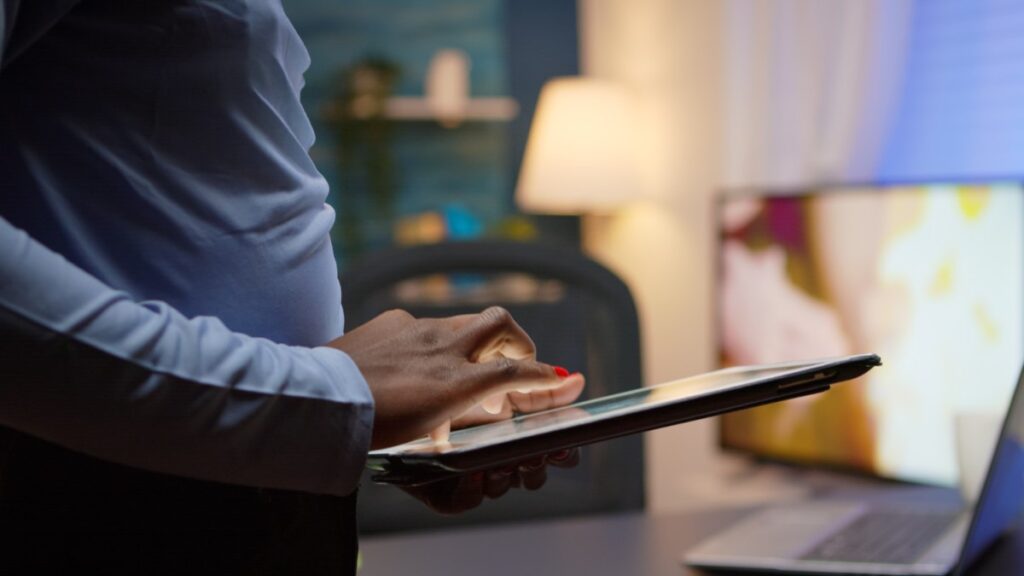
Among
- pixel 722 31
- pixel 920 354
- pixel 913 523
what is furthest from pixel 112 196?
pixel 722 31

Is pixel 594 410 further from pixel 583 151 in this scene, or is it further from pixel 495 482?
pixel 583 151

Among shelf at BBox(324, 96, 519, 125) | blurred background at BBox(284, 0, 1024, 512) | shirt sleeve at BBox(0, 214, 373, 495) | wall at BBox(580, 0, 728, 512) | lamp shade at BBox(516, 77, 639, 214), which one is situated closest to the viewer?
shirt sleeve at BBox(0, 214, 373, 495)

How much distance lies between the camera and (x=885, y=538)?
3.39ft

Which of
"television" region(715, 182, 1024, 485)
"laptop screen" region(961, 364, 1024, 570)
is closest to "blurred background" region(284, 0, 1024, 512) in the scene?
"television" region(715, 182, 1024, 485)

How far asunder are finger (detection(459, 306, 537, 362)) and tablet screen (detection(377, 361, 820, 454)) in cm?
3

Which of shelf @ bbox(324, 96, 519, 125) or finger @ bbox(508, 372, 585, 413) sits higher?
shelf @ bbox(324, 96, 519, 125)

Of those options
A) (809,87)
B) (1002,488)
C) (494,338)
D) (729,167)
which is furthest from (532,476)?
(729,167)

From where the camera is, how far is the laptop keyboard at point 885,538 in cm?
97

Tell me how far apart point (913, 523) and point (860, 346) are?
34.7 inches

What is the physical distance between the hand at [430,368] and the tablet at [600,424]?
16 mm

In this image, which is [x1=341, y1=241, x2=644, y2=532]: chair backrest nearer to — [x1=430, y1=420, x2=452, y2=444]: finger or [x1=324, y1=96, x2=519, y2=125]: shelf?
[x1=430, y1=420, x2=452, y2=444]: finger

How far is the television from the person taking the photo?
1.71 m

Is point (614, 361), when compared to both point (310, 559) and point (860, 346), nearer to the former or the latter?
point (860, 346)

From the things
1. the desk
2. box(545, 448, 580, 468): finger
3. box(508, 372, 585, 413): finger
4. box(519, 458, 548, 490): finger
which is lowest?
the desk
